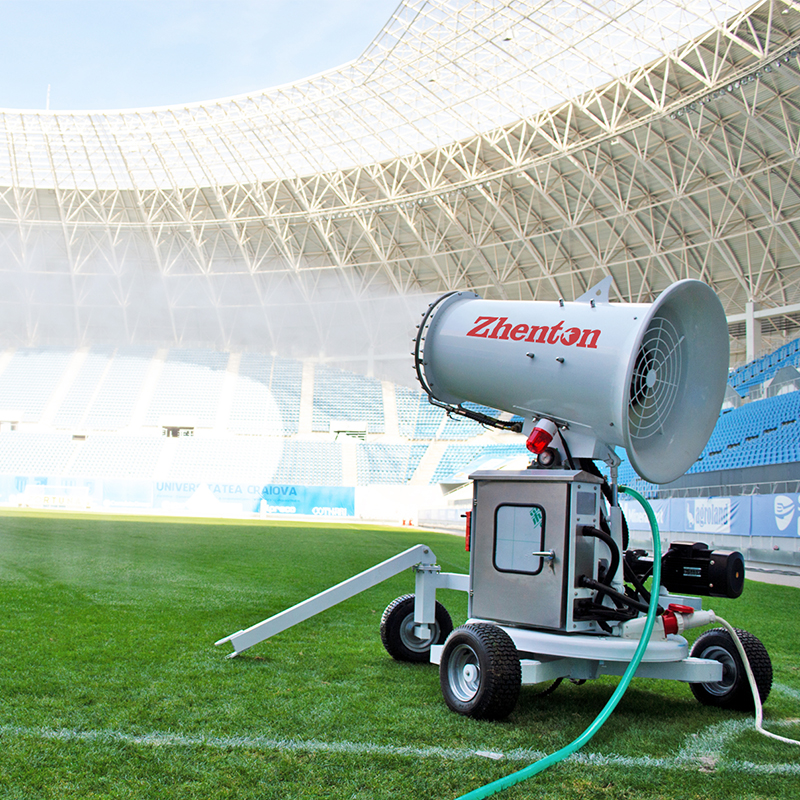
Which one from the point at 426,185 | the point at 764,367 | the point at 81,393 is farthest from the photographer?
the point at 81,393

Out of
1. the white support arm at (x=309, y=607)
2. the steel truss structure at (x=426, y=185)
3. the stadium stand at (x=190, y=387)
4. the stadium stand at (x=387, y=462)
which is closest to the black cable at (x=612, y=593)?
the white support arm at (x=309, y=607)

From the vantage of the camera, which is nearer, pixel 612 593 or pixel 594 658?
pixel 594 658

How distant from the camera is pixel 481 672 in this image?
4.41 meters

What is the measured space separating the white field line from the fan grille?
1.86 meters

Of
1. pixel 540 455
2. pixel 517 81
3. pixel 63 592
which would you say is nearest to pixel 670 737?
pixel 540 455

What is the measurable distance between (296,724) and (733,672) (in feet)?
9.27

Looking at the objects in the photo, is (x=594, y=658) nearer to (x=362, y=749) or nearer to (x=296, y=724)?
(x=362, y=749)

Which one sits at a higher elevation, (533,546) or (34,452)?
(34,452)

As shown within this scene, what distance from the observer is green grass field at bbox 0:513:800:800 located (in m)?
3.36

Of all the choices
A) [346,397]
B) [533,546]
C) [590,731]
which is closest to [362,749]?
[590,731]

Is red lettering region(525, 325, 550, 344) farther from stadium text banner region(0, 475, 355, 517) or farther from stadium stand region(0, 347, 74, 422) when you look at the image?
stadium stand region(0, 347, 74, 422)

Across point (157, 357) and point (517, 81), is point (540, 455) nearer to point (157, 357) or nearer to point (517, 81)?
point (517, 81)

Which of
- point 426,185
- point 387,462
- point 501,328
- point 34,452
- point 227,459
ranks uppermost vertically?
point 426,185

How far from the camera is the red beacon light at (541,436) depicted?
5.00 metres
